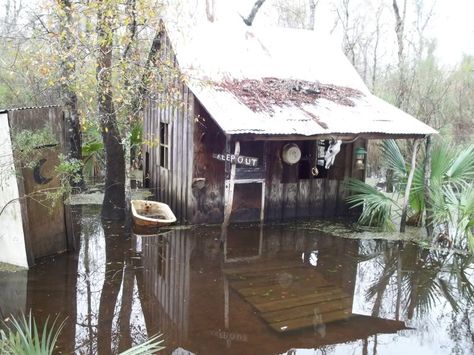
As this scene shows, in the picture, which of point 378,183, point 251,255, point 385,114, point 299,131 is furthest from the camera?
point 378,183

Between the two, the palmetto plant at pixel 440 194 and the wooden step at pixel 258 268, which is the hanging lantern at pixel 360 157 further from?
the wooden step at pixel 258 268

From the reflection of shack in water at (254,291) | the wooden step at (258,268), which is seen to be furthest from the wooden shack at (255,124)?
the wooden step at (258,268)

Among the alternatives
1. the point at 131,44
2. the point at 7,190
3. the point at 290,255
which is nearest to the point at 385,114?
the point at 290,255

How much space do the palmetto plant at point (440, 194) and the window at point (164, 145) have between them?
4.47 meters

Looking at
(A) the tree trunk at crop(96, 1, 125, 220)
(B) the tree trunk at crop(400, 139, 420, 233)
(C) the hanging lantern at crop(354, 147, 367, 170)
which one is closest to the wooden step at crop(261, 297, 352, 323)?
(B) the tree trunk at crop(400, 139, 420, 233)

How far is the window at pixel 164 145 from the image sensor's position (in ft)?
37.0

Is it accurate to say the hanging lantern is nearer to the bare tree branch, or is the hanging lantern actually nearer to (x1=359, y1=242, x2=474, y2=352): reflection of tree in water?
(x1=359, y1=242, x2=474, y2=352): reflection of tree in water

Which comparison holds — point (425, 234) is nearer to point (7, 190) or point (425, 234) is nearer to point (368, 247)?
point (368, 247)

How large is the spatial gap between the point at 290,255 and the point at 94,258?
3398mm

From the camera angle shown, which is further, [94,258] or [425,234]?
[425,234]

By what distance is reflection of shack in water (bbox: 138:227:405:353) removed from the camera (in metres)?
5.43

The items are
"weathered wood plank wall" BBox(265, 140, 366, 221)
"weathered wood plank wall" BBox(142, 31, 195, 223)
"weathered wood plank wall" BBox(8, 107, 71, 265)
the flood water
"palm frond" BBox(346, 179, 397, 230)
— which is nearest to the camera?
the flood water

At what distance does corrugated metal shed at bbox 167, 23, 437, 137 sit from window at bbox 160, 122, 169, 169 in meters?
1.90

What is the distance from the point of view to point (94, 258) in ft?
25.7
